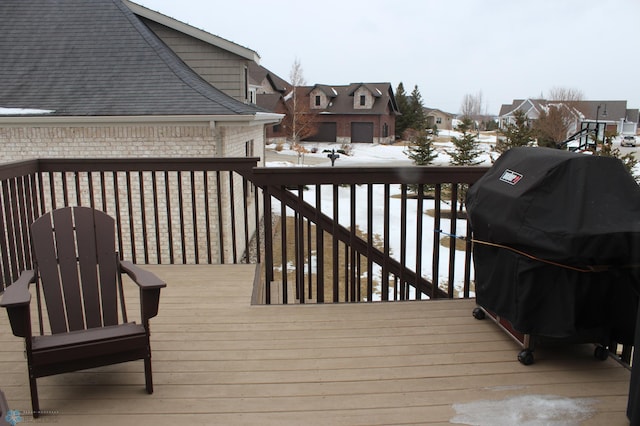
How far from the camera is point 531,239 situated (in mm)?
2383

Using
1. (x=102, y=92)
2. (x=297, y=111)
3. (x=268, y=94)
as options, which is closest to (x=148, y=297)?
(x=102, y=92)

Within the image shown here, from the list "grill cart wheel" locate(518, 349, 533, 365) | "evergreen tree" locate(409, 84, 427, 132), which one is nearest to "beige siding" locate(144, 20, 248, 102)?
"grill cart wheel" locate(518, 349, 533, 365)

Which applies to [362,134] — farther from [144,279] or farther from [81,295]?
[144,279]

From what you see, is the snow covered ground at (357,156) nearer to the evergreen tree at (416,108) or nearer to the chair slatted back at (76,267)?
the evergreen tree at (416,108)

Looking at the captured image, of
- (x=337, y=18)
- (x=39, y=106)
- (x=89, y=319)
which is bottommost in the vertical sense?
(x=89, y=319)

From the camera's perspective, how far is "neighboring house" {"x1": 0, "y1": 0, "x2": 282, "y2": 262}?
8086 mm

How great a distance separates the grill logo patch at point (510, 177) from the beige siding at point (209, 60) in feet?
29.1

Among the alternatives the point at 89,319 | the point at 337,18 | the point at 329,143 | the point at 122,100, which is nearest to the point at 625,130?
the point at 329,143

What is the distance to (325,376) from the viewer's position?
2.48 meters

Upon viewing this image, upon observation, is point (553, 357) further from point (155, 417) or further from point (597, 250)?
point (155, 417)

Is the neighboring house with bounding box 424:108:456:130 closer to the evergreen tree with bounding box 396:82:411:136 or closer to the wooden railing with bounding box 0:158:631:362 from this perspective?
the evergreen tree with bounding box 396:82:411:136

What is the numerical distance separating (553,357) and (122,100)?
7.84 m

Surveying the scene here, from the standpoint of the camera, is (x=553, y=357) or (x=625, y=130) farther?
(x=625, y=130)

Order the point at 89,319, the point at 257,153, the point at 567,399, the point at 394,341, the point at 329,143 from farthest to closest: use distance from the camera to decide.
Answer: the point at 329,143 → the point at 257,153 → the point at 394,341 → the point at 89,319 → the point at 567,399
